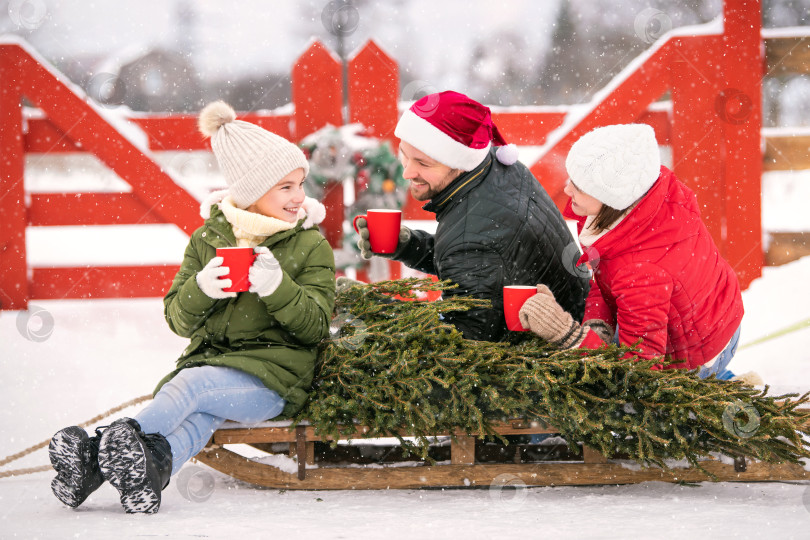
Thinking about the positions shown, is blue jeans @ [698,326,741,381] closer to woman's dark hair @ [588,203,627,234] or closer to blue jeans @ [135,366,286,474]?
woman's dark hair @ [588,203,627,234]

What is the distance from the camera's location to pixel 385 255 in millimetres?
3297

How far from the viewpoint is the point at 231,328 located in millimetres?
2648

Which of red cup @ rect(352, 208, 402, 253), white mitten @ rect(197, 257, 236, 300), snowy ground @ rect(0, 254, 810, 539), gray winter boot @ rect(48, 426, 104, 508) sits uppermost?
red cup @ rect(352, 208, 402, 253)

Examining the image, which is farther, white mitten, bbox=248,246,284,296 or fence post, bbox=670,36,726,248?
fence post, bbox=670,36,726,248

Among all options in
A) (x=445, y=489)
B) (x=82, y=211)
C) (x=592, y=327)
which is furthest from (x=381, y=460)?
(x=82, y=211)

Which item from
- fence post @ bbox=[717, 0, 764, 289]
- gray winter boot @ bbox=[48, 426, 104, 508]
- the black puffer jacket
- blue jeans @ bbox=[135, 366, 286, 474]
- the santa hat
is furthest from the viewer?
fence post @ bbox=[717, 0, 764, 289]

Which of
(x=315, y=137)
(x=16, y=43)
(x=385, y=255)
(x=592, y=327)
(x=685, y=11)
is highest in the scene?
(x=685, y=11)

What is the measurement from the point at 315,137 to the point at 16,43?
2317 millimetres

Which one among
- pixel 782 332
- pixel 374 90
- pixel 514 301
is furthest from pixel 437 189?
pixel 782 332

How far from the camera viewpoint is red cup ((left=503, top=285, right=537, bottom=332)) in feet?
8.46

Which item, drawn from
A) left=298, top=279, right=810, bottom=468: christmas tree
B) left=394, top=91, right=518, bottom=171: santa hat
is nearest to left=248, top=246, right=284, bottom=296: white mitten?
left=298, top=279, right=810, bottom=468: christmas tree

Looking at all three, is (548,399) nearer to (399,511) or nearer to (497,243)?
(399,511)

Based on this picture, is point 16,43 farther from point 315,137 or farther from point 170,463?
point 170,463

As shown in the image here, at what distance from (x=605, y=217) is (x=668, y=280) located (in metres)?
0.32
